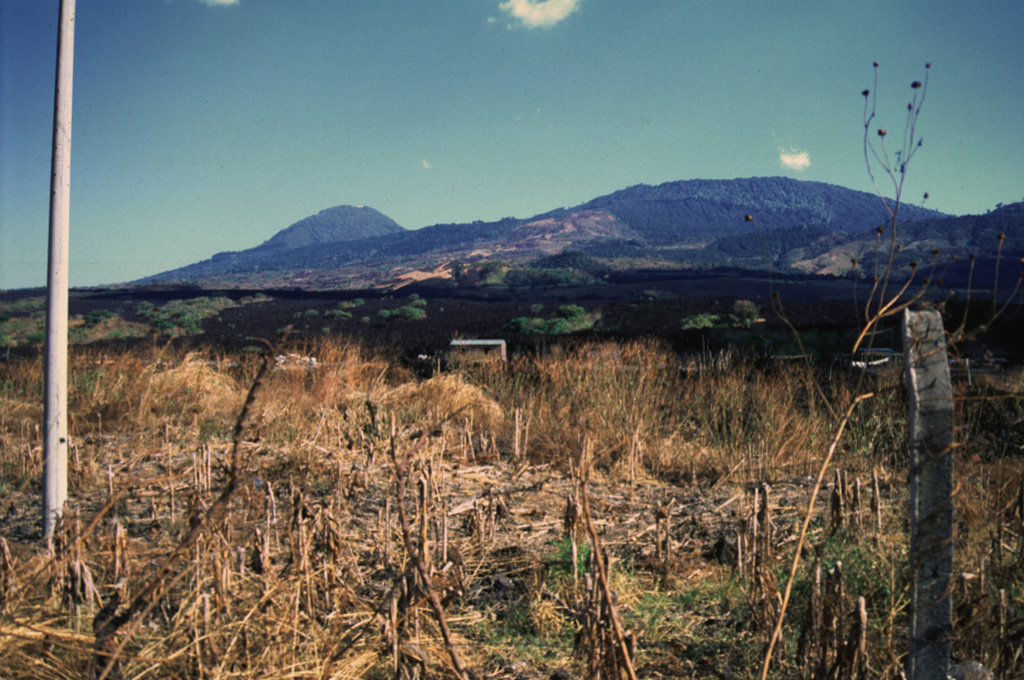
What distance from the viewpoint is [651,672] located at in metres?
2.58

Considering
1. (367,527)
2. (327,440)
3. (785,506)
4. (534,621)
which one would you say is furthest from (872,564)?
(327,440)

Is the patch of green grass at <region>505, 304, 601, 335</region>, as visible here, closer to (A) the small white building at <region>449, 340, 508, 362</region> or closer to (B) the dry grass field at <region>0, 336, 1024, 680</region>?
(A) the small white building at <region>449, 340, 508, 362</region>

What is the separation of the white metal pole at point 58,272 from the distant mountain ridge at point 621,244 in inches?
2389

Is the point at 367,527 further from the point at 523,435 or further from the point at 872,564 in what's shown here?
the point at 872,564

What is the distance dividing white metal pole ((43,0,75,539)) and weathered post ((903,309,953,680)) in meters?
3.63

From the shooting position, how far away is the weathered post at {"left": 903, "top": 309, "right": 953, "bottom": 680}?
150 cm

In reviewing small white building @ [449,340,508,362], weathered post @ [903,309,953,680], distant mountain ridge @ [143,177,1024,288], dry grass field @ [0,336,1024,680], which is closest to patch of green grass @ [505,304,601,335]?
small white building @ [449,340,508,362]

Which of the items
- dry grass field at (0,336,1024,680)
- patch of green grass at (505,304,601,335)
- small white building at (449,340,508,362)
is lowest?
dry grass field at (0,336,1024,680)

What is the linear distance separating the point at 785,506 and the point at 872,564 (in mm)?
1265

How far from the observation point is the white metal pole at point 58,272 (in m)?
3.34

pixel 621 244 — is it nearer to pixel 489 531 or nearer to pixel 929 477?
pixel 489 531

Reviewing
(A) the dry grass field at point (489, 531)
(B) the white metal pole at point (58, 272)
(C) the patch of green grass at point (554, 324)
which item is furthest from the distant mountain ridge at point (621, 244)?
(B) the white metal pole at point (58, 272)

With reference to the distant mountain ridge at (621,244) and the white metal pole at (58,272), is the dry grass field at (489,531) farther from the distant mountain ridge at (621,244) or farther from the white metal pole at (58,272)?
the distant mountain ridge at (621,244)

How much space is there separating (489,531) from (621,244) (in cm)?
11737
